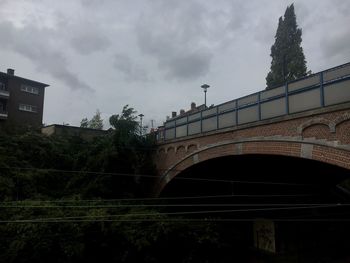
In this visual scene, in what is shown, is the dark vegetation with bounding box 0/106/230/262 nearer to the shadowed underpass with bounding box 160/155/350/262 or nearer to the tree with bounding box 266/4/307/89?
the shadowed underpass with bounding box 160/155/350/262

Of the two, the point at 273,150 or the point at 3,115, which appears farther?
the point at 3,115

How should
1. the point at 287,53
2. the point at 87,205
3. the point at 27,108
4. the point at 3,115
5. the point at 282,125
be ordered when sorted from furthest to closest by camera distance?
the point at 27,108 → the point at 3,115 → the point at 287,53 → the point at 87,205 → the point at 282,125

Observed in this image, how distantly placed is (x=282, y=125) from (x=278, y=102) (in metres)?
1.01

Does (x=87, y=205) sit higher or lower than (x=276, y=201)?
lower

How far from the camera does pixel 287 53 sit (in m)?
33.0

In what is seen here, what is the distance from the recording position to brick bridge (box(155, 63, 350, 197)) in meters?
11.9

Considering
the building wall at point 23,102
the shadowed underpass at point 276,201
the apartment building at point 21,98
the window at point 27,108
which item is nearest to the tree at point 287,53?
the shadowed underpass at point 276,201

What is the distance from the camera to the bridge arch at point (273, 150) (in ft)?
39.3

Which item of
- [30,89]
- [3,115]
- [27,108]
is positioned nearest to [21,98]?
[27,108]

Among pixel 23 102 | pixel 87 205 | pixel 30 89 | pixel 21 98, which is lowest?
pixel 87 205

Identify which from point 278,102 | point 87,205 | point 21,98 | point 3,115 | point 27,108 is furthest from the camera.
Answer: point 27,108

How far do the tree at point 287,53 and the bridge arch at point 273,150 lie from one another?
15.8m

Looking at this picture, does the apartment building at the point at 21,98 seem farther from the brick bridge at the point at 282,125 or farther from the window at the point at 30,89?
the brick bridge at the point at 282,125

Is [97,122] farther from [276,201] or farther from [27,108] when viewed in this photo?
[276,201]
